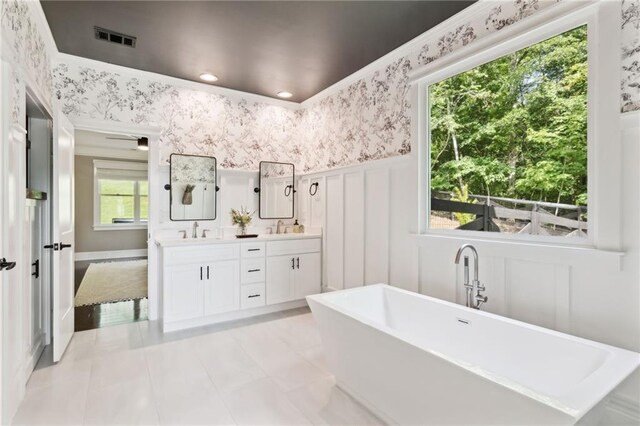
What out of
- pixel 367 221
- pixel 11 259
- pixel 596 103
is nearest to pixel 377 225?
pixel 367 221

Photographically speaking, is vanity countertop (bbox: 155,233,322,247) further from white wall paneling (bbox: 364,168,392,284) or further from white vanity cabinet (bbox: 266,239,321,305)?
white wall paneling (bbox: 364,168,392,284)

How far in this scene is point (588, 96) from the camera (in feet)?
6.04

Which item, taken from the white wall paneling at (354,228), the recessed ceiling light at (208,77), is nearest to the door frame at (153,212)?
the recessed ceiling light at (208,77)

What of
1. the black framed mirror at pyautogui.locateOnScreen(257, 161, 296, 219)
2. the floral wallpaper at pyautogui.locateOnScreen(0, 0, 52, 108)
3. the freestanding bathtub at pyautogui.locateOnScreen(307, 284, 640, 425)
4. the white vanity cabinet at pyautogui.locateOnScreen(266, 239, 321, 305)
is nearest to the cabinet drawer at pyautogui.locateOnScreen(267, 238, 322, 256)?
the white vanity cabinet at pyautogui.locateOnScreen(266, 239, 321, 305)

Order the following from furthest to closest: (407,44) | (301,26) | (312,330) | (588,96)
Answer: (312,330)
(407,44)
(301,26)
(588,96)

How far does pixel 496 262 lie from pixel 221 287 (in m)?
2.61

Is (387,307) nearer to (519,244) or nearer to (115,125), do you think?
(519,244)

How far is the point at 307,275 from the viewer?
156 inches

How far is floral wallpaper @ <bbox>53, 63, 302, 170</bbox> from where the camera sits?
3.19 meters

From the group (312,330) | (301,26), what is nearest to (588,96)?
(301,26)

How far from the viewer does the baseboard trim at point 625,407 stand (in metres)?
1.59

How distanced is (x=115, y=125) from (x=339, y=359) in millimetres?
3122

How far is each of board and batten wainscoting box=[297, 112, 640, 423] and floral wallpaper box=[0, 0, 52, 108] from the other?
2.73m

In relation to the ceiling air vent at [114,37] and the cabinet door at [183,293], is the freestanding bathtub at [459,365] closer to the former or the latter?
the cabinet door at [183,293]
